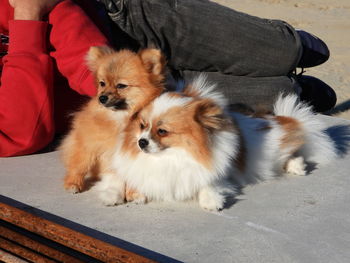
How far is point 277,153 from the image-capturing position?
2.83m

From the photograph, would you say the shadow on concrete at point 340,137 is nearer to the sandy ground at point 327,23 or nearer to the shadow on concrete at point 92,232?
the shadow on concrete at point 92,232

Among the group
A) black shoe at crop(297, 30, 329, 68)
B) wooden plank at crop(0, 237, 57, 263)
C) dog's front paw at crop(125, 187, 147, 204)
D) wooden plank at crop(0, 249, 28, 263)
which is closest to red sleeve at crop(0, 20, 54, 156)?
dog's front paw at crop(125, 187, 147, 204)

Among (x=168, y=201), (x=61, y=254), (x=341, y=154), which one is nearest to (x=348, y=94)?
(x=341, y=154)

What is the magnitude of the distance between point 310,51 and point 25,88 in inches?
74.8

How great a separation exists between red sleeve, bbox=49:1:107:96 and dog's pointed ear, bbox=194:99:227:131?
71cm

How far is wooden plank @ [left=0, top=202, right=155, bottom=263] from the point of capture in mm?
1976

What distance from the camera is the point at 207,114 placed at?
7.81ft

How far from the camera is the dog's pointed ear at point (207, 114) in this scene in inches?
93.4

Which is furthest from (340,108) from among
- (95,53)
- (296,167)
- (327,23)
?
(327,23)

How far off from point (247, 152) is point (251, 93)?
0.78 m

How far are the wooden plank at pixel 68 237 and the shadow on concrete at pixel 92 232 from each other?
121 mm

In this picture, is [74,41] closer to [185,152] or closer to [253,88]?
[185,152]

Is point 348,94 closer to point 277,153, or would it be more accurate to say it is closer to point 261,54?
point 261,54

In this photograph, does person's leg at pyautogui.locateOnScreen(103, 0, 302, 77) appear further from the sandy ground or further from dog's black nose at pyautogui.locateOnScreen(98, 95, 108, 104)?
the sandy ground
